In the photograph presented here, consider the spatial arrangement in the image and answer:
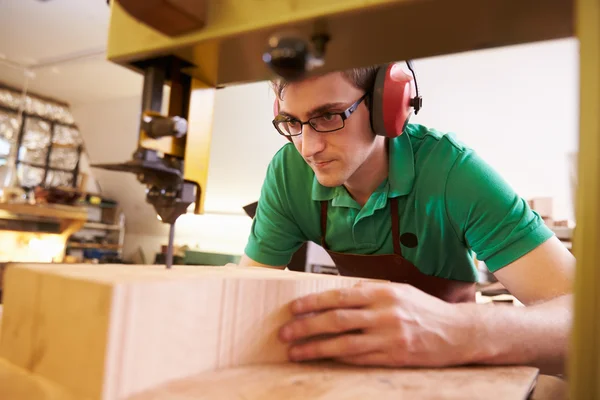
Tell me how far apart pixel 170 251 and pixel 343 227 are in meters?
0.70

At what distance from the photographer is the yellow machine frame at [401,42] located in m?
0.41

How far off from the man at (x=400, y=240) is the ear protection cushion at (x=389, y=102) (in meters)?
0.03

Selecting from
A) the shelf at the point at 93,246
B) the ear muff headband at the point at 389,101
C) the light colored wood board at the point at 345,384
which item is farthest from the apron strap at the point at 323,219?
the shelf at the point at 93,246

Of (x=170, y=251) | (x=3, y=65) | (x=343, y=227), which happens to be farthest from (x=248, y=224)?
(x=170, y=251)

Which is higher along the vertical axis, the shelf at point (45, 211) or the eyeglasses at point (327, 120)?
the eyeglasses at point (327, 120)

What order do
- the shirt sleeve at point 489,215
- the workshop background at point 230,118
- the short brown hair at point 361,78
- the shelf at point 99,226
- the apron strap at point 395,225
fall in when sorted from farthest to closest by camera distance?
the shelf at point 99,226 → the workshop background at point 230,118 → the apron strap at point 395,225 → the short brown hair at point 361,78 → the shirt sleeve at point 489,215

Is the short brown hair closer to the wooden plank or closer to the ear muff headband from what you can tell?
Result: the ear muff headband

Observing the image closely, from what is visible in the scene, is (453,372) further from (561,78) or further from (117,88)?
(117,88)

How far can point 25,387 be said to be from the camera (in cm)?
54

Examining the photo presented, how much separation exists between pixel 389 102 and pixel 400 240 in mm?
406

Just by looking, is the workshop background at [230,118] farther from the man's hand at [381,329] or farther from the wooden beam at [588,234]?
the man's hand at [381,329]

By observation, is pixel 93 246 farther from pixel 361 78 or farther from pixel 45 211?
pixel 361 78

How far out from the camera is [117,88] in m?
5.97

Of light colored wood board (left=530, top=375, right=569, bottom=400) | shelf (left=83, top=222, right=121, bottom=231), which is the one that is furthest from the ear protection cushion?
shelf (left=83, top=222, right=121, bottom=231)
